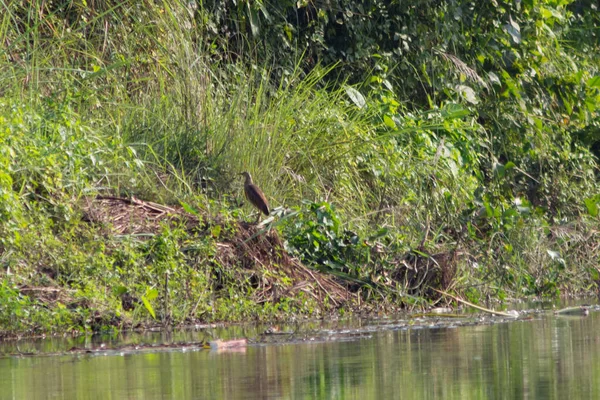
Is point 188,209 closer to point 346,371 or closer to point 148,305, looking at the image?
point 148,305

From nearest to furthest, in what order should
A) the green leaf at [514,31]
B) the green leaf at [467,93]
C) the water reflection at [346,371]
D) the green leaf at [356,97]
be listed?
the water reflection at [346,371] → the green leaf at [356,97] → the green leaf at [467,93] → the green leaf at [514,31]

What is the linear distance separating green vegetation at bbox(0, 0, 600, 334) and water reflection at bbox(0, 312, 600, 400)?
5.29ft

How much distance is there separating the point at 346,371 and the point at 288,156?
524cm

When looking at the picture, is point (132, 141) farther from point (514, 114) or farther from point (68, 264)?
point (514, 114)

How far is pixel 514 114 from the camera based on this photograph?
41.9 ft

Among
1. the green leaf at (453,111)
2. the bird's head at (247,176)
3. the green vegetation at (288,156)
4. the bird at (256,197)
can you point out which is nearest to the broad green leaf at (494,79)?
the green vegetation at (288,156)

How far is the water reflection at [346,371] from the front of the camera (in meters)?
4.21

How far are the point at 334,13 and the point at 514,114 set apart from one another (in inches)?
90.2

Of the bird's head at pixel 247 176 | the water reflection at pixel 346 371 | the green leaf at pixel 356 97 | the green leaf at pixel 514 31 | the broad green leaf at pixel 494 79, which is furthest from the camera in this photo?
the broad green leaf at pixel 494 79

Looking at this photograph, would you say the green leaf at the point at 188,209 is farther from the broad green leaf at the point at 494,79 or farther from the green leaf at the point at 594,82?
the green leaf at the point at 594,82

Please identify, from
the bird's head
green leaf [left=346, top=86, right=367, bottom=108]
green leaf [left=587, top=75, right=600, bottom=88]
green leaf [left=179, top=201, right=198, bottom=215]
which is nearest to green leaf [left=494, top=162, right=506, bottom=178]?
green leaf [left=346, top=86, right=367, bottom=108]

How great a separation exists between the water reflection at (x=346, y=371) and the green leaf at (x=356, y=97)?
498cm

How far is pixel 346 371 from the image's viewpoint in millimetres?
4863

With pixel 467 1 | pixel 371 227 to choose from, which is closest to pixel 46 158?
pixel 371 227
